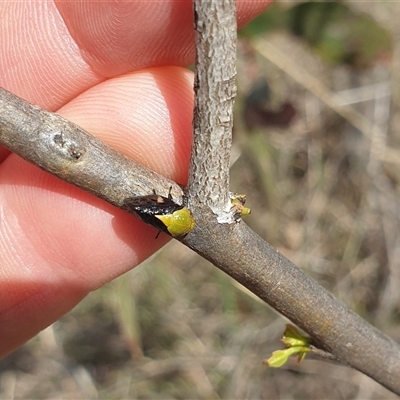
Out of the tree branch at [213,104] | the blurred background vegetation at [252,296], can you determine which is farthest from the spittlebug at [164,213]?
the blurred background vegetation at [252,296]

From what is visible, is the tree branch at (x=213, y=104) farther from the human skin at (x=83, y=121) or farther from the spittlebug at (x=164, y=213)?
the human skin at (x=83, y=121)

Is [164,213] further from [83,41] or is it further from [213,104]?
[83,41]

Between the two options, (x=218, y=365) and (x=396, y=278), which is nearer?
(x=218, y=365)

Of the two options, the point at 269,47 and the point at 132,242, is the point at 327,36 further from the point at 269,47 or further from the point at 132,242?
the point at 132,242

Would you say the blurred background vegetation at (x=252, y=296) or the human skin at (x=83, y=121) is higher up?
the human skin at (x=83, y=121)

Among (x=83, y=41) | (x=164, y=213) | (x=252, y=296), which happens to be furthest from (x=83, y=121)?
(x=252, y=296)

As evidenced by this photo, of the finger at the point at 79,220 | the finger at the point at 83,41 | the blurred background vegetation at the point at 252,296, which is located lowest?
the blurred background vegetation at the point at 252,296

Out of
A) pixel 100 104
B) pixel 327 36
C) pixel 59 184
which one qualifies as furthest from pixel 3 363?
pixel 327 36

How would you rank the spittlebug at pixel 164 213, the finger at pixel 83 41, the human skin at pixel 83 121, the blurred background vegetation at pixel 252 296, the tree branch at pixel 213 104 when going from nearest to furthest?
1. the tree branch at pixel 213 104
2. the spittlebug at pixel 164 213
3. the finger at pixel 83 41
4. the human skin at pixel 83 121
5. the blurred background vegetation at pixel 252 296
